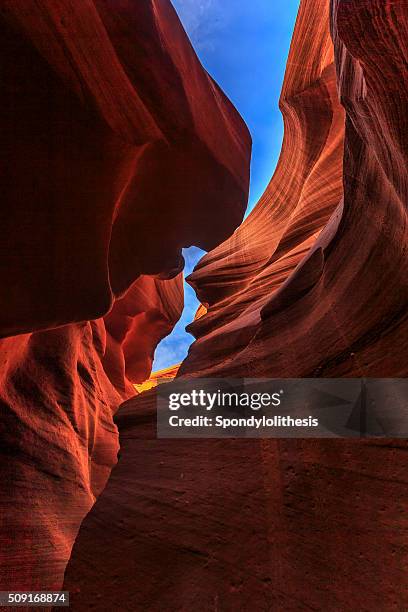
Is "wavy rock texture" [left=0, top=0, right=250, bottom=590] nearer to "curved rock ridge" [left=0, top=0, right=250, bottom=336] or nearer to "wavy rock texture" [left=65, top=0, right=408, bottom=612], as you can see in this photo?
"curved rock ridge" [left=0, top=0, right=250, bottom=336]

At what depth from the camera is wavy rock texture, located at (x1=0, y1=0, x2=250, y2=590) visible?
128 inches

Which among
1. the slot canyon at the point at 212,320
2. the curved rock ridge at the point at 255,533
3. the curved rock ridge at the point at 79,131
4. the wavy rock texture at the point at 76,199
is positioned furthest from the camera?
the wavy rock texture at the point at 76,199

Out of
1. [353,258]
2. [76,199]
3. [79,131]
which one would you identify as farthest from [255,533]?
[79,131]

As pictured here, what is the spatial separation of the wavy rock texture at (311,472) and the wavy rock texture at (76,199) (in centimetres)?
163

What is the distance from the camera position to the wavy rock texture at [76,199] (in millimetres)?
3250

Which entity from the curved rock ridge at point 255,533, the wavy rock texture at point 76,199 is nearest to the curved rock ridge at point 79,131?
the wavy rock texture at point 76,199

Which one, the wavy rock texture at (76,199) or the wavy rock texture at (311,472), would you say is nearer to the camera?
the wavy rock texture at (311,472)

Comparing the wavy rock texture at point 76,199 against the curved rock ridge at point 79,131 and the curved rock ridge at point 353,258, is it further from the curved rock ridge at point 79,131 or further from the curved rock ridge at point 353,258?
the curved rock ridge at point 353,258

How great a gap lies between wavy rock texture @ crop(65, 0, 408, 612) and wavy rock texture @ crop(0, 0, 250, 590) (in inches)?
64.3

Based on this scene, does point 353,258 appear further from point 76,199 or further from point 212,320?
point 212,320

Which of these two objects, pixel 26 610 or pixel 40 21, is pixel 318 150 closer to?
pixel 40 21

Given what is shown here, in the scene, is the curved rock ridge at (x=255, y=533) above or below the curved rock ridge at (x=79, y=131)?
below

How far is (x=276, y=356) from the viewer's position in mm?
3348

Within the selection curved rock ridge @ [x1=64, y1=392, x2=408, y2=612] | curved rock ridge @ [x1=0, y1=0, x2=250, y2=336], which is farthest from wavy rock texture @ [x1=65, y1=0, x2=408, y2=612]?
curved rock ridge @ [x1=0, y1=0, x2=250, y2=336]
